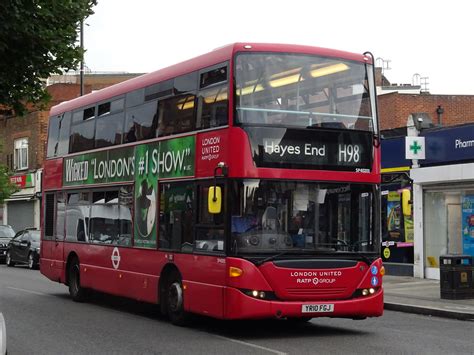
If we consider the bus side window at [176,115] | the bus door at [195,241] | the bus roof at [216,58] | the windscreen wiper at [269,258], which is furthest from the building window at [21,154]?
the windscreen wiper at [269,258]

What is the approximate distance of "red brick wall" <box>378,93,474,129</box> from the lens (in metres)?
31.5

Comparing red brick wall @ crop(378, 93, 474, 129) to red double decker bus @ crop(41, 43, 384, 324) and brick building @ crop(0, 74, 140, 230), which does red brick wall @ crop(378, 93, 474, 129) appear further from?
red double decker bus @ crop(41, 43, 384, 324)

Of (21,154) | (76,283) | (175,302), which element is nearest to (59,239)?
(76,283)

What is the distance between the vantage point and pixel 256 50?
10734 mm

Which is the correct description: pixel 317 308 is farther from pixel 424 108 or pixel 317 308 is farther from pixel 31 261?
pixel 424 108

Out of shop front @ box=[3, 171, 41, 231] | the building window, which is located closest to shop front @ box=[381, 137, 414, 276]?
shop front @ box=[3, 171, 41, 231]

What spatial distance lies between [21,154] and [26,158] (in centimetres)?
78

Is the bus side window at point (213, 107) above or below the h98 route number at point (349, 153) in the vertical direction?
above

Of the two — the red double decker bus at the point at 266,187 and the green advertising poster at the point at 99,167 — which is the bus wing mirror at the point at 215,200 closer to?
the red double decker bus at the point at 266,187

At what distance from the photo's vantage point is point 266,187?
10.5m

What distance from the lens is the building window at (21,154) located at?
45.3 metres

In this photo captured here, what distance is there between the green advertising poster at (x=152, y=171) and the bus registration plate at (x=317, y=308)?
2786 millimetres

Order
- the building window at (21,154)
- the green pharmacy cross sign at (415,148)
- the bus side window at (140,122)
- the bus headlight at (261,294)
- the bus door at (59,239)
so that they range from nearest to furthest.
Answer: the bus headlight at (261,294) → the bus side window at (140,122) → the bus door at (59,239) → the green pharmacy cross sign at (415,148) → the building window at (21,154)

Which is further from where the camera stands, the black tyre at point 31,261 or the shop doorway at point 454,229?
the black tyre at point 31,261
